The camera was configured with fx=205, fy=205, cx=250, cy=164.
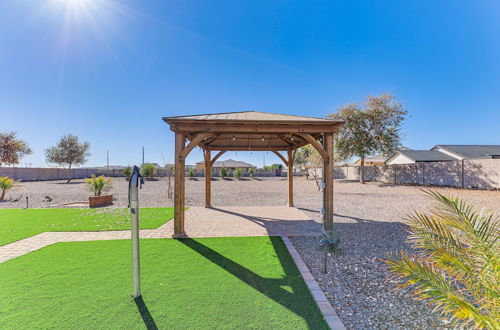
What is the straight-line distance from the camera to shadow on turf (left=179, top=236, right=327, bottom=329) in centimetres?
249

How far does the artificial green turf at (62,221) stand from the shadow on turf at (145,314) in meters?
3.79

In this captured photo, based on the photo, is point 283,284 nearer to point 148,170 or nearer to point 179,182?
point 179,182

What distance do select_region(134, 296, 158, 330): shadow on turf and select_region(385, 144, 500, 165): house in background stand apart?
31450 millimetres

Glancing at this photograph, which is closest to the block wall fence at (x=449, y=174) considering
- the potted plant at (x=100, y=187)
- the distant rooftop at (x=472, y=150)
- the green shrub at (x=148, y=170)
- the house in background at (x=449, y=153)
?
the house in background at (x=449, y=153)

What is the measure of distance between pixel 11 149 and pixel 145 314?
109 feet

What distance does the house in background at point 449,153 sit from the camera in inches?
1020

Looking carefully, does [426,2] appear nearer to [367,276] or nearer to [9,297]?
[367,276]

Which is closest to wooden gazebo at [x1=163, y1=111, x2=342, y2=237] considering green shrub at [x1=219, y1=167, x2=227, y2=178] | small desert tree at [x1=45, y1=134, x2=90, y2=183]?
green shrub at [x1=219, y1=167, x2=227, y2=178]

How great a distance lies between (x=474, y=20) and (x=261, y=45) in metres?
9.80

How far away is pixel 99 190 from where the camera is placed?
36.8ft

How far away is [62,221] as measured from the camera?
6.70m

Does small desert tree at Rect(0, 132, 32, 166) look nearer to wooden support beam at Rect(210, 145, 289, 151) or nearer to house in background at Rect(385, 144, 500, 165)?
wooden support beam at Rect(210, 145, 289, 151)

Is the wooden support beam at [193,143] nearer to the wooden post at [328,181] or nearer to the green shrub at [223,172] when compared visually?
the wooden post at [328,181]

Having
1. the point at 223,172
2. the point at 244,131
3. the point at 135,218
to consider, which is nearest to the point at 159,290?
the point at 135,218
